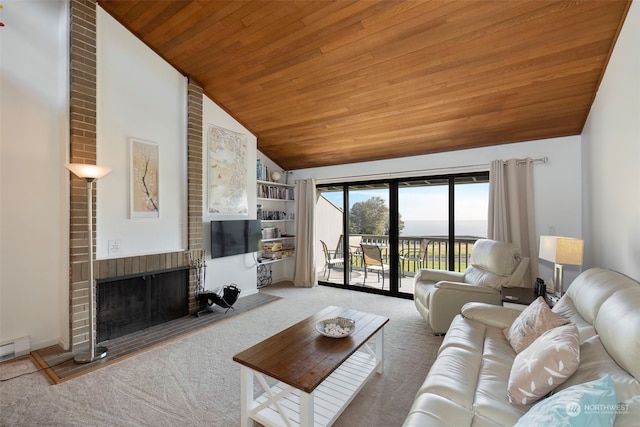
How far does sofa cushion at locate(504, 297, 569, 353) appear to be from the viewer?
1636 millimetres

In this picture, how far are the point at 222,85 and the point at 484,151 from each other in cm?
353

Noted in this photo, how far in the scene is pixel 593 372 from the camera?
1.17 meters

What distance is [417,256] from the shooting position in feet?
15.1

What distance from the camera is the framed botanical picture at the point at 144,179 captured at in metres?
3.15

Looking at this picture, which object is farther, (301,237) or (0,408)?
(301,237)

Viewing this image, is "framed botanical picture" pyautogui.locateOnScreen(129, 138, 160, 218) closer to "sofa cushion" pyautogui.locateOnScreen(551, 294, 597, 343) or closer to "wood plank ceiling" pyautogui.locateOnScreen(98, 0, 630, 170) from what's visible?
"wood plank ceiling" pyautogui.locateOnScreen(98, 0, 630, 170)

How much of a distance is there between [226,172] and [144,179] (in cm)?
115

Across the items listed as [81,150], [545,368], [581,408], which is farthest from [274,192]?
[581,408]

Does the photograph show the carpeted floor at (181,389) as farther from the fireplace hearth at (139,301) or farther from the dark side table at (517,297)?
the dark side table at (517,297)

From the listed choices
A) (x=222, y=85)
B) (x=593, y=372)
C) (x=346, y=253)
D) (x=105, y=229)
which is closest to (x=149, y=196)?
(x=105, y=229)

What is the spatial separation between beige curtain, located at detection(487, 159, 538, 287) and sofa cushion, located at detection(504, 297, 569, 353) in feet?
6.50

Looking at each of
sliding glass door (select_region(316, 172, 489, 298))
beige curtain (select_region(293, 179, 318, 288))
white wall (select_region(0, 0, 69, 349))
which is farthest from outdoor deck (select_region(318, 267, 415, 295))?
white wall (select_region(0, 0, 69, 349))

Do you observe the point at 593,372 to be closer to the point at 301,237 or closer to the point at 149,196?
the point at 149,196

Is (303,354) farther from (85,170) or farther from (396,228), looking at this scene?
(396,228)
